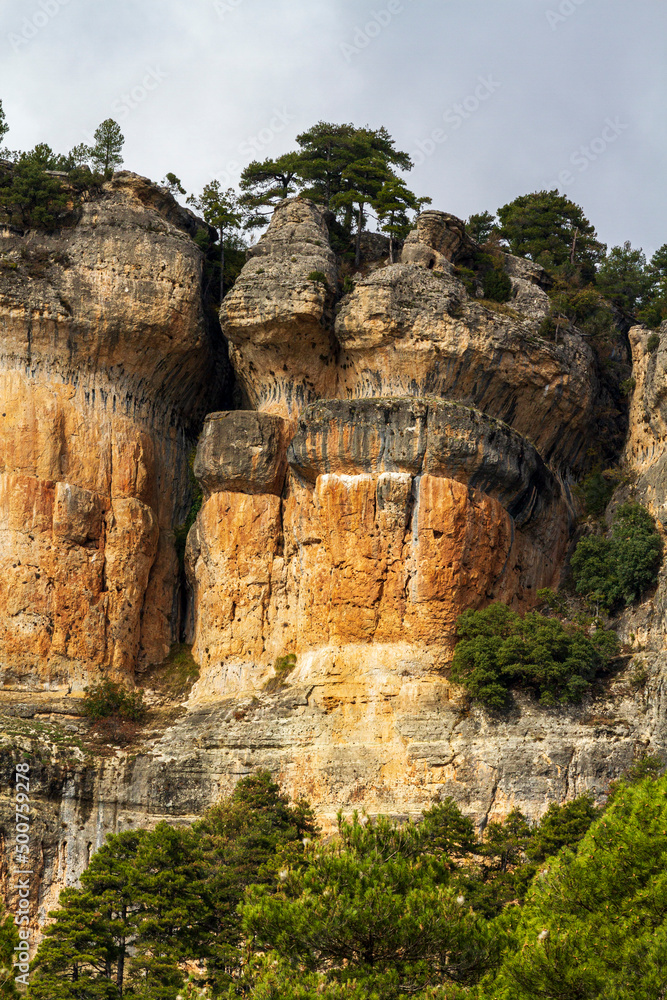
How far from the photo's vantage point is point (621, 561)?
157 feet

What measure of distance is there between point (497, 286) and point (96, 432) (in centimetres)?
1636

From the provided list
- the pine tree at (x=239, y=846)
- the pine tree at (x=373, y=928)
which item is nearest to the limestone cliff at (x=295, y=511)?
the pine tree at (x=239, y=846)

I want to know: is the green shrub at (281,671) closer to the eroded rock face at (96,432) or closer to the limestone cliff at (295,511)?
the limestone cliff at (295,511)

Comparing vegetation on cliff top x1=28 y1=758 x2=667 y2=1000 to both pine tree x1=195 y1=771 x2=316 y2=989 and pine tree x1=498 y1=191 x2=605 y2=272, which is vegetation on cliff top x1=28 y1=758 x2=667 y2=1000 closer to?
pine tree x1=195 y1=771 x2=316 y2=989

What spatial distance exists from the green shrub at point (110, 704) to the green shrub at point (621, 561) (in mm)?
15463

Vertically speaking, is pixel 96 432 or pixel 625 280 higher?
pixel 625 280

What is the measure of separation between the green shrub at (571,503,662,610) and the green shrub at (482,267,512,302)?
10.6 metres

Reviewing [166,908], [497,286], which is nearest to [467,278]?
[497,286]

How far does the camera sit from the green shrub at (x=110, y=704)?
47688mm

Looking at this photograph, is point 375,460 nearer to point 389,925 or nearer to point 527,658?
point 527,658

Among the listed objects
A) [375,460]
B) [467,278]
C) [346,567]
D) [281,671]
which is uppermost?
[467,278]

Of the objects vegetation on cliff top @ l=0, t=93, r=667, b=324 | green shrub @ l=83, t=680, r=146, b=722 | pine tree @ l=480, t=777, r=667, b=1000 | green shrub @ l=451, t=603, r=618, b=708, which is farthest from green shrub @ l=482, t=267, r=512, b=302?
pine tree @ l=480, t=777, r=667, b=1000

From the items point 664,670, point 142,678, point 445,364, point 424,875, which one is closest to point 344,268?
point 445,364

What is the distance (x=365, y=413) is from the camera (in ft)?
160
